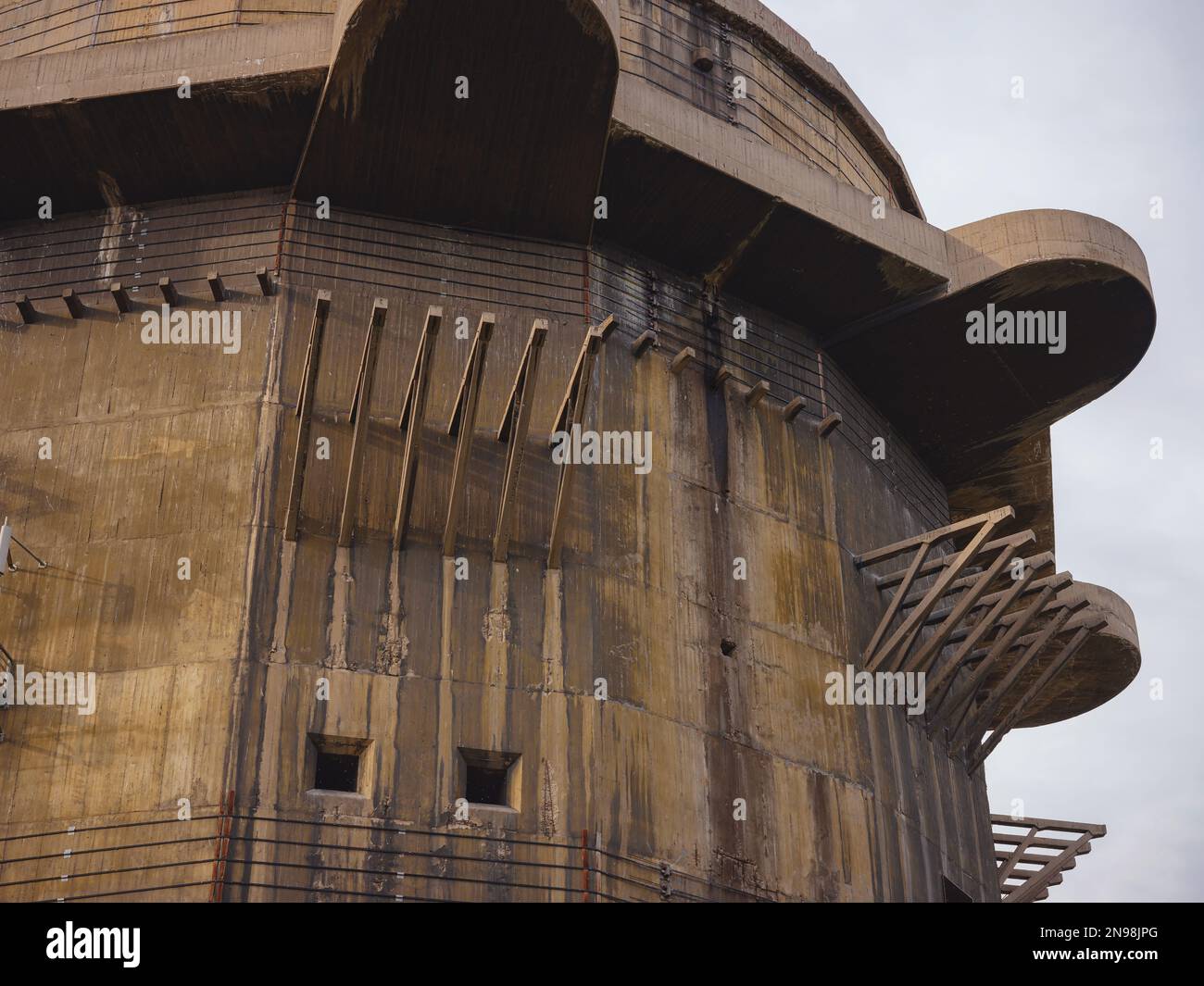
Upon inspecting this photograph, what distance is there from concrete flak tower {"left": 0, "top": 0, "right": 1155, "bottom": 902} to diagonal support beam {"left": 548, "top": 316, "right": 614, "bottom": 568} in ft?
0.23

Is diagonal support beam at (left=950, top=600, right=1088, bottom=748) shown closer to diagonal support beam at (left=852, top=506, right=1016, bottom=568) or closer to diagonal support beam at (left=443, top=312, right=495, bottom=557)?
diagonal support beam at (left=852, top=506, right=1016, bottom=568)

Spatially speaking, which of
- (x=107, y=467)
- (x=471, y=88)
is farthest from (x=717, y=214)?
(x=107, y=467)

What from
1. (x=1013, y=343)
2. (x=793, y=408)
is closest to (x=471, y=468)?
(x=793, y=408)

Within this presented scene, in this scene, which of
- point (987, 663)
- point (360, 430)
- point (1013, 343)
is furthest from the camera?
point (1013, 343)

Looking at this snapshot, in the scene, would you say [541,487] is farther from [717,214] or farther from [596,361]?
[717,214]

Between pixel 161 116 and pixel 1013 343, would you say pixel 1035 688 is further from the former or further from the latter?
pixel 161 116

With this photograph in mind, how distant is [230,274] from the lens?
68.7ft

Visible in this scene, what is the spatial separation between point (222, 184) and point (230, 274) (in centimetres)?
131

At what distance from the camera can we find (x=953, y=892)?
22562 millimetres

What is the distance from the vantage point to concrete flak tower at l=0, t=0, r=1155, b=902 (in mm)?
18203

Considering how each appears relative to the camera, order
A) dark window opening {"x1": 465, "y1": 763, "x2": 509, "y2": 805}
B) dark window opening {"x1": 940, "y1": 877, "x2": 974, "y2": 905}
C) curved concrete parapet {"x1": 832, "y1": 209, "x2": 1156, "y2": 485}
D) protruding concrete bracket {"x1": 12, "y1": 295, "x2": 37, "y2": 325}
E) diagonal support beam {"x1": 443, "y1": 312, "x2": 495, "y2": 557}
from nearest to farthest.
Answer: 1. dark window opening {"x1": 465, "y1": 763, "x2": 509, "y2": 805}
2. diagonal support beam {"x1": 443, "y1": 312, "x2": 495, "y2": 557}
3. protruding concrete bracket {"x1": 12, "y1": 295, "x2": 37, "y2": 325}
4. dark window opening {"x1": 940, "y1": 877, "x2": 974, "y2": 905}
5. curved concrete parapet {"x1": 832, "y1": 209, "x2": 1156, "y2": 485}

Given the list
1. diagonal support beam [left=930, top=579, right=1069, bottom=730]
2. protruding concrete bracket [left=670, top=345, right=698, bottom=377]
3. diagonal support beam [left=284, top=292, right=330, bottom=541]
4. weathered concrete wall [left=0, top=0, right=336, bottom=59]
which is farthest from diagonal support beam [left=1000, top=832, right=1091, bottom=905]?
weathered concrete wall [left=0, top=0, right=336, bottom=59]

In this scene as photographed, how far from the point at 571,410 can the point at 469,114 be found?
376 centimetres
